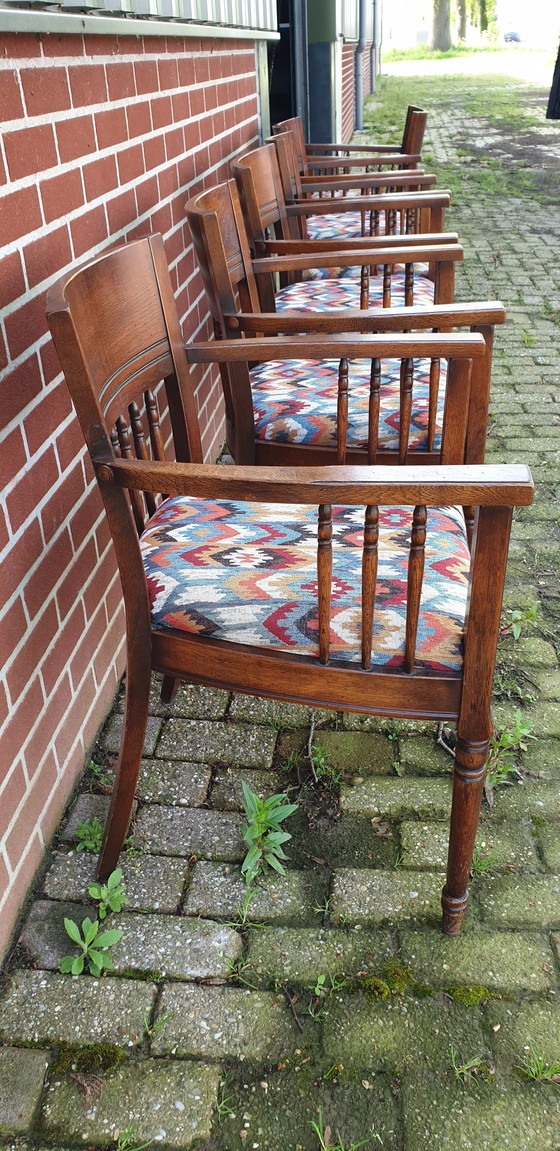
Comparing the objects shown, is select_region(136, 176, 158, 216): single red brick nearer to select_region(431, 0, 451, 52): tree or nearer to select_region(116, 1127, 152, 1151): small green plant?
select_region(116, 1127, 152, 1151): small green plant

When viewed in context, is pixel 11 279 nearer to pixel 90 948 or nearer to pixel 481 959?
pixel 90 948

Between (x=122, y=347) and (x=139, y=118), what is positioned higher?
(x=139, y=118)

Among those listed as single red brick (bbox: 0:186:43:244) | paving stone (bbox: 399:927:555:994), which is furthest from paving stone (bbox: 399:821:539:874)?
single red brick (bbox: 0:186:43:244)

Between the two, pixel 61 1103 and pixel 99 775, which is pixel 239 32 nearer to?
pixel 99 775

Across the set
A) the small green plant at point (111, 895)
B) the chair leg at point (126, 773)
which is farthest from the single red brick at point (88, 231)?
the small green plant at point (111, 895)

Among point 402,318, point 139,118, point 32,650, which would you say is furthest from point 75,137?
point 32,650

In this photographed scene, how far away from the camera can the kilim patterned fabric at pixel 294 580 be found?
139cm

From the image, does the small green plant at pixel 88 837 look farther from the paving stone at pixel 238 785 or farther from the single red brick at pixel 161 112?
the single red brick at pixel 161 112

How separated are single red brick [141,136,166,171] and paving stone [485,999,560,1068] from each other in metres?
1.92

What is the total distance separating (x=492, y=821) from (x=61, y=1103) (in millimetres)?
923

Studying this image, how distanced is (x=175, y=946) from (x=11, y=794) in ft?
1.25

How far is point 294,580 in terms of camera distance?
4.93 feet

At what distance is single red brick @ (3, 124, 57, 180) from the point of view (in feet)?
4.67

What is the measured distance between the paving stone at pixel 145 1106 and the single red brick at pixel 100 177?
153 centimetres
